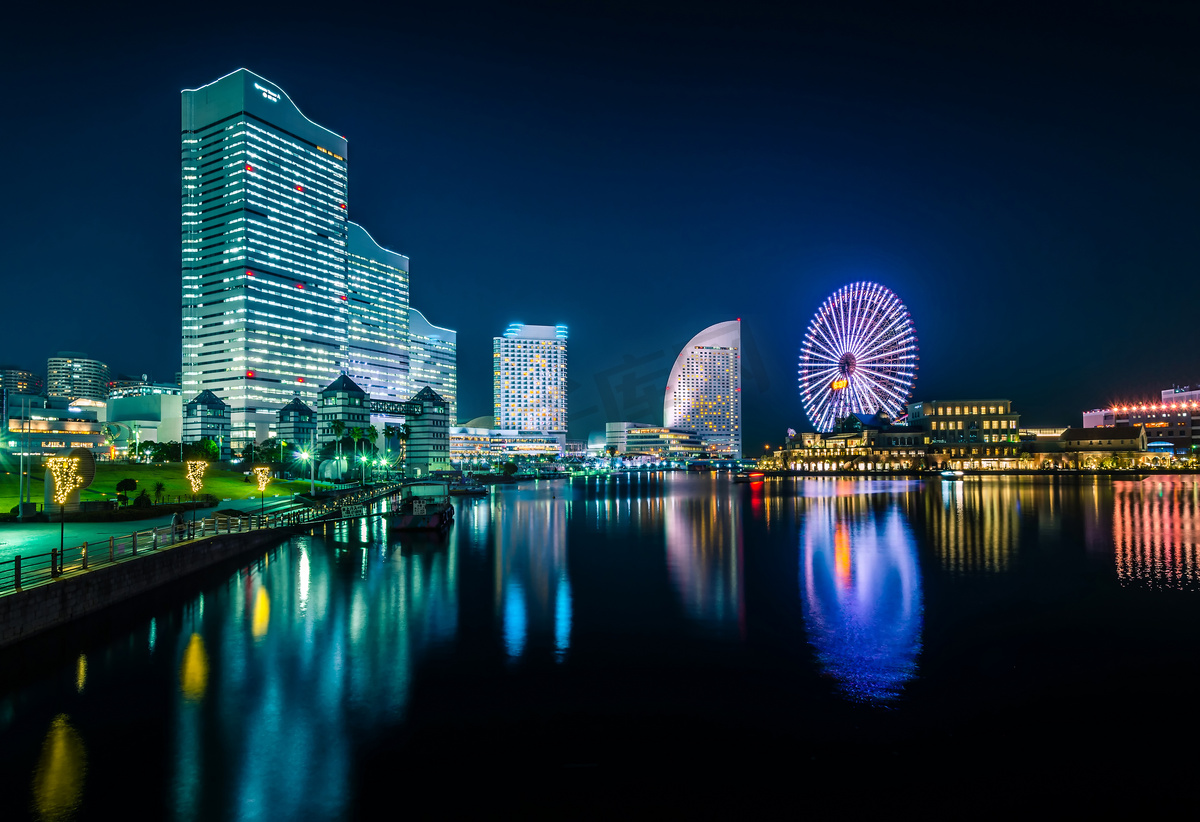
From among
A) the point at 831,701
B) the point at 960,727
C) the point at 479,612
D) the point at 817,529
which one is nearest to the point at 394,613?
the point at 479,612

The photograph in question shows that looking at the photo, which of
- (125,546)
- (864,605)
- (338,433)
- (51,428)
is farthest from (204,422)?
(864,605)

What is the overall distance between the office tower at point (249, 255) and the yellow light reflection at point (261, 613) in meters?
146

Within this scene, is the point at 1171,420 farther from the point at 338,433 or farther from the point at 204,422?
the point at 204,422

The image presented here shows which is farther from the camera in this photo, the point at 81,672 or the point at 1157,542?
the point at 1157,542

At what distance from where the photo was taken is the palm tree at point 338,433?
95.2m

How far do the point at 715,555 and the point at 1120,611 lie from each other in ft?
58.2

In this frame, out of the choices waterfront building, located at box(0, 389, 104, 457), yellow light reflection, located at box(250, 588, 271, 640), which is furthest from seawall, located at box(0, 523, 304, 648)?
waterfront building, located at box(0, 389, 104, 457)

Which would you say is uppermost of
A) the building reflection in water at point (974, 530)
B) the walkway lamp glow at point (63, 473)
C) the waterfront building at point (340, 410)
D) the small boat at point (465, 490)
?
the waterfront building at point (340, 410)

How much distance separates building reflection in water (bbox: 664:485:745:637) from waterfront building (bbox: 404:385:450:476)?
68.7m

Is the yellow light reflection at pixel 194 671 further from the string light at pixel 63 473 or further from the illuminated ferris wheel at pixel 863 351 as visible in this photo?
the illuminated ferris wheel at pixel 863 351

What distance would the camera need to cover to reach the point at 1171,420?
539 feet

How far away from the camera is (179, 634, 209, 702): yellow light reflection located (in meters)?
15.1

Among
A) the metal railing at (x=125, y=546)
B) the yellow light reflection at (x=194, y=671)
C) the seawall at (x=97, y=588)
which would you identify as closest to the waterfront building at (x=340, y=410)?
the metal railing at (x=125, y=546)

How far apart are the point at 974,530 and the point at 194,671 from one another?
149 ft
